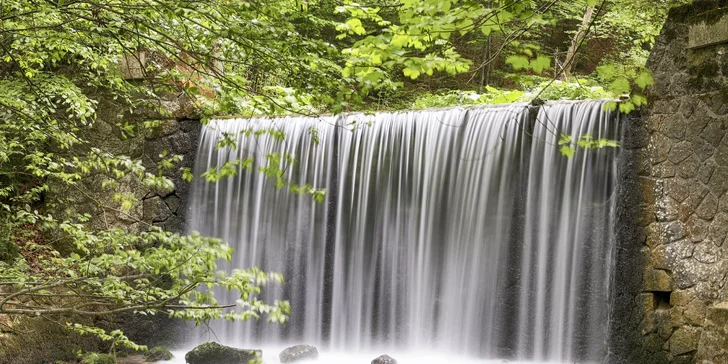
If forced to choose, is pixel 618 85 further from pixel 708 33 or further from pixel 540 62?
pixel 708 33

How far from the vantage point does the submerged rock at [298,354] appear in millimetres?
8336

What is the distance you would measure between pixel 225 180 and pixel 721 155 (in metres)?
5.90

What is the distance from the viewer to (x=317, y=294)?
30.2 ft

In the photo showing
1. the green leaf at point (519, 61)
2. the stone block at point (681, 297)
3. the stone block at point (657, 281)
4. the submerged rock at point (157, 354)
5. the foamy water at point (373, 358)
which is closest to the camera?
the green leaf at point (519, 61)

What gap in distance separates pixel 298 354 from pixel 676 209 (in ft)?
13.7

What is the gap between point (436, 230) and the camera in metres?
8.42

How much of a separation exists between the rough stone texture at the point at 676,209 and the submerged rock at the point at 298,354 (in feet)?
10.6

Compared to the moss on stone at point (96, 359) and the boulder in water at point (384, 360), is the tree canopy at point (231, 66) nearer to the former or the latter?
the moss on stone at point (96, 359)

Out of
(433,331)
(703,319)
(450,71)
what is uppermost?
(450,71)

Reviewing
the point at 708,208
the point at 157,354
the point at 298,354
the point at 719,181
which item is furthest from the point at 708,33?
the point at 157,354

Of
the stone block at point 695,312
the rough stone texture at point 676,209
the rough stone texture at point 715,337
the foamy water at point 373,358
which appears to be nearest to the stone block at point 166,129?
the foamy water at point 373,358

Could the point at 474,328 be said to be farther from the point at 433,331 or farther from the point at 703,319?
the point at 703,319

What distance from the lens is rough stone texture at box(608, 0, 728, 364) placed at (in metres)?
6.40

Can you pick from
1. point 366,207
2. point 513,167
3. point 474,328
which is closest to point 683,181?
point 513,167
